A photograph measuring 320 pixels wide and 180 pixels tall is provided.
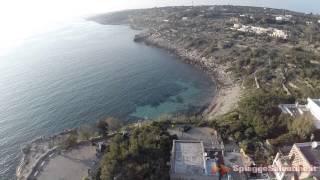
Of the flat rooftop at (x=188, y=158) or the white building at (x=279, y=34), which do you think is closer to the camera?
the flat rooftop at (x=188, y=158)

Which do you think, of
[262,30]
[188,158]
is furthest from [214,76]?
[262,30]

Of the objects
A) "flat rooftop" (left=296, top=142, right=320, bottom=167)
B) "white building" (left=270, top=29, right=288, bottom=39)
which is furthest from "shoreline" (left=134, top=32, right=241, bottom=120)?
"white building" (left=270, top=29, right=288, bottom=39)

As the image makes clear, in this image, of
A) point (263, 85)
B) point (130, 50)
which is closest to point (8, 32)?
point (130, 50)

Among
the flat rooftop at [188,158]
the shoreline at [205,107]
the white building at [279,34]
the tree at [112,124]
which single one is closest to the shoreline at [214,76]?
the shoreline at [205,107]

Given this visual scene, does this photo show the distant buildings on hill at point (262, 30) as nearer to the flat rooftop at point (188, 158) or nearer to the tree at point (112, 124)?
the tree at point (112, 124)

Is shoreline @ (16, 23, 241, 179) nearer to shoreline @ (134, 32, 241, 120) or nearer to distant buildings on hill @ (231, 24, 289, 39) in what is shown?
shoreline @ (134, 32, 241, 120)

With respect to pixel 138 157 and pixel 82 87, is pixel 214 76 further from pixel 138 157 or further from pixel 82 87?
pixel 138 157

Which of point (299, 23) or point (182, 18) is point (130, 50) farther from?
point (299, 23)
